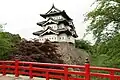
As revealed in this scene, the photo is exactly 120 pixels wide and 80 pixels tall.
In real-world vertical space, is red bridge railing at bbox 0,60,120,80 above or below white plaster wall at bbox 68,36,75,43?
below

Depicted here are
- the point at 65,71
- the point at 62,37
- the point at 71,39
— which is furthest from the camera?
the point at 71,39

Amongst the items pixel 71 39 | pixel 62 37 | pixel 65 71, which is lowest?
pixel 65 71

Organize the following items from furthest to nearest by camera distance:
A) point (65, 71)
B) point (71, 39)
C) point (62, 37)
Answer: point (71, 39)
point (62, 37)
point (65, 71)

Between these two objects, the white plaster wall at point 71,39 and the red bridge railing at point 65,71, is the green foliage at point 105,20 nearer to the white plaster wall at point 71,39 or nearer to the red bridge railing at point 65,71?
the red bridge railing at point 65,71

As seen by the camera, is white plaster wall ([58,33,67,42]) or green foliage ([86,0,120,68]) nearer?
green foliage ([86,0,120,68])

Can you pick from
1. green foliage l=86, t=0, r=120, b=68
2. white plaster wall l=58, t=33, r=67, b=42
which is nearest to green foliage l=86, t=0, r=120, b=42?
green foliage l=86, t=0, r=120, b=68

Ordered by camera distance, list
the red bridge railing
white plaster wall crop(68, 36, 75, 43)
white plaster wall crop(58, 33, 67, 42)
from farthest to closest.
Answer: white plaster wall crop(68, 36, 75, 43) < white plaster wall crop(58, 33, 67, 42) < the red bridge railing

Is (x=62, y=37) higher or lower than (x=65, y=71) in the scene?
higher

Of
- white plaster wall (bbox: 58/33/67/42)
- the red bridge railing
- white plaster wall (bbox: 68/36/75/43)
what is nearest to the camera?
the red bridge railing

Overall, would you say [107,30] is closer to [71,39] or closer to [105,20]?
[105,20]

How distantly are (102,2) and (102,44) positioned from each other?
2.21m

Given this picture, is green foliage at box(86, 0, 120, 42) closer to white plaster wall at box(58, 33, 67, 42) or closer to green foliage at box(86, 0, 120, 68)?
green foliage at box(86, 0, 120, 68)

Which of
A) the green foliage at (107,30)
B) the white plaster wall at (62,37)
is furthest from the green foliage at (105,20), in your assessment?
the white plaster wall at (62,37)

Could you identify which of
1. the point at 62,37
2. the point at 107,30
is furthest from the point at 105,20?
the point at 62,37
